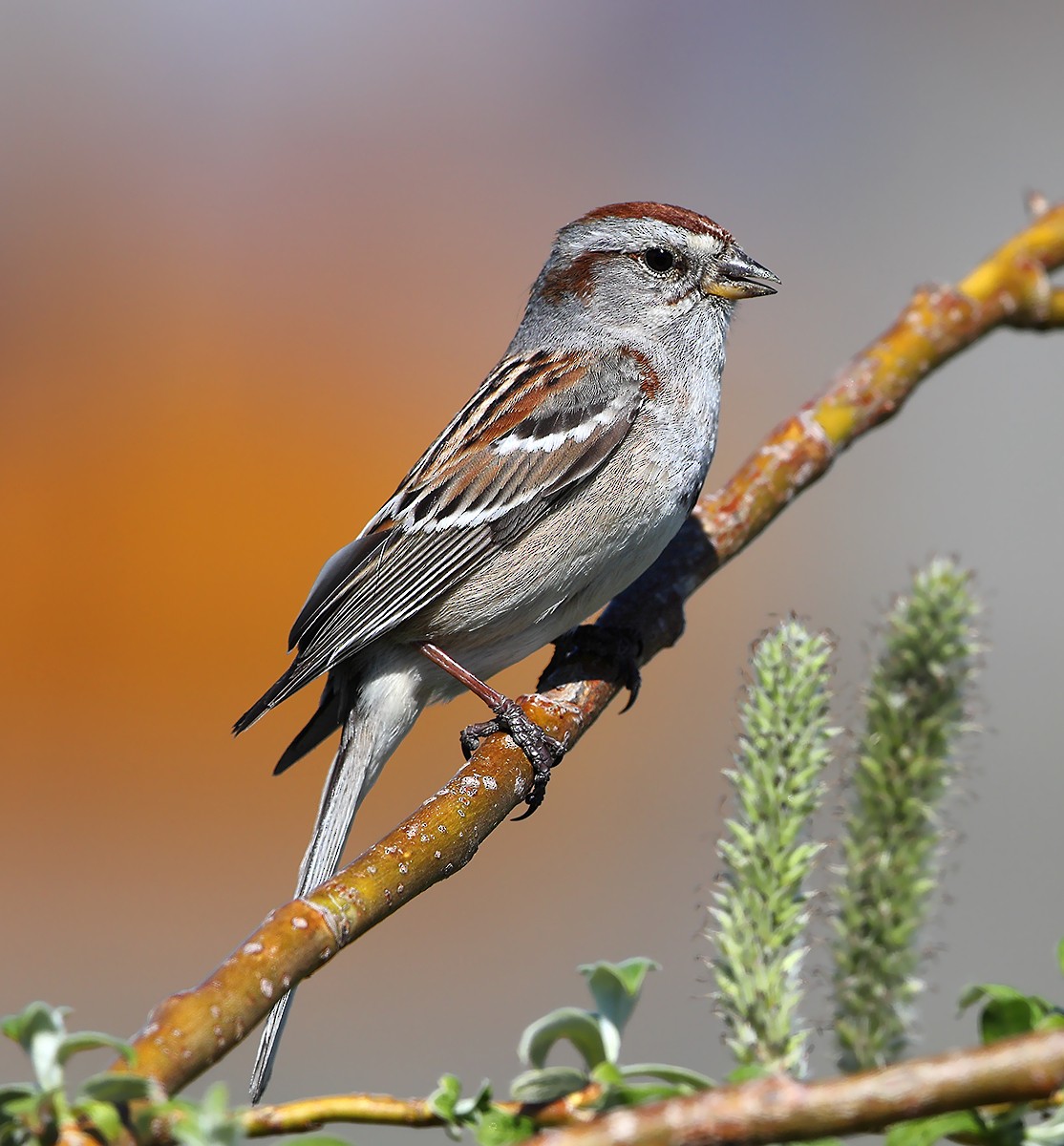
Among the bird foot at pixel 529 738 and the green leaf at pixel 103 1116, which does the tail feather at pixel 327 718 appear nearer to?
the bird foot at pixel 529 738

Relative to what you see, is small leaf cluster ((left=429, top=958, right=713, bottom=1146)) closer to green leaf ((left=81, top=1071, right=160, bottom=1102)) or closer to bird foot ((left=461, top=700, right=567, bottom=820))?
green leaf ((left=81, top=1071, right=160, bottom=1102))

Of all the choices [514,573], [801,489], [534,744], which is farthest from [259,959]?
[514,573]

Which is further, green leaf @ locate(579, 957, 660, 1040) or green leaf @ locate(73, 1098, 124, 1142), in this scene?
green leaf @ locate(579, 957, 660, 1040)

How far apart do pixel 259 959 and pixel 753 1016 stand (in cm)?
42

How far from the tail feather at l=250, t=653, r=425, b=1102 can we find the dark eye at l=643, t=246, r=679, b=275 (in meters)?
1.40

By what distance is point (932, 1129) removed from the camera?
69 cm

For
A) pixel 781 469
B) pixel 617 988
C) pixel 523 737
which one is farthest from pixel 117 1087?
pixel 781 469

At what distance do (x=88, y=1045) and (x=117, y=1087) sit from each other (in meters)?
0.03

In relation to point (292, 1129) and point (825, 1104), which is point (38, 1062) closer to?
point (292, 1129)

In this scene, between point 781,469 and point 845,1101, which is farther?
point 781,469

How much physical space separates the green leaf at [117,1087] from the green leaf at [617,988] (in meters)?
0.29

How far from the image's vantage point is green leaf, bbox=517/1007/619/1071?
0.77m

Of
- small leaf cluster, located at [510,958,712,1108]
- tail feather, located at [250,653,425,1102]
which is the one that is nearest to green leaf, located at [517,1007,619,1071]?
small leaf cluster, located at [510,958,712,1108]

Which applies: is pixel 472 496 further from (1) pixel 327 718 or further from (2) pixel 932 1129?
(2) pixel 932 1129
